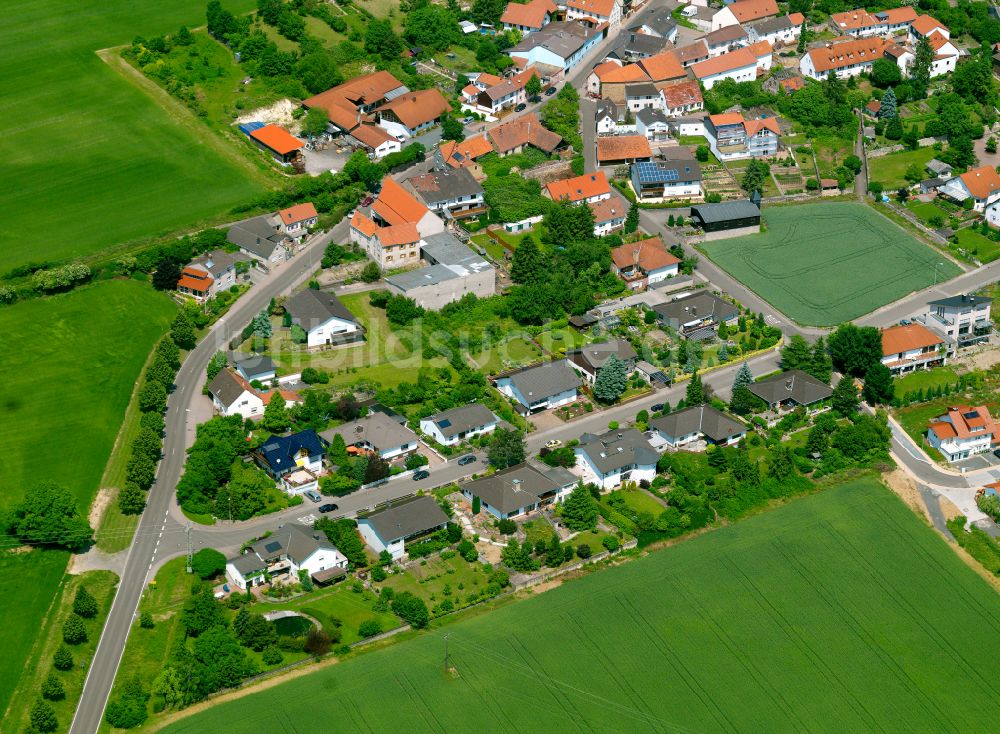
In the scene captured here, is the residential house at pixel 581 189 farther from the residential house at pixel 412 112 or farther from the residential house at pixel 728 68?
the residential house at pixel 728 68

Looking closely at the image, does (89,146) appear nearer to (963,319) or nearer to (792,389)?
(792,389)

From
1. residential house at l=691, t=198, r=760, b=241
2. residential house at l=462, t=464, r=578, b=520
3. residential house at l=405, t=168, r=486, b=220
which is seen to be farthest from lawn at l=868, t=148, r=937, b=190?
residential house at l=462, t=464, r=578, b=520

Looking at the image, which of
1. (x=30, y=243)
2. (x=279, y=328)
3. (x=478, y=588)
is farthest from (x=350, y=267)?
(x=478, y=588)

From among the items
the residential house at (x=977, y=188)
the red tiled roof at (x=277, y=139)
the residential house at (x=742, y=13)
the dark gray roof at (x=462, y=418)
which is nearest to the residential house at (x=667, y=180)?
the residential house at (x=977, y=188)

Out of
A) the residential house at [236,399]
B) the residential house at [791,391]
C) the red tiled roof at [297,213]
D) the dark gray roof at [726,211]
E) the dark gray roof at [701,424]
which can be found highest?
the red tiled roof at [297,213]

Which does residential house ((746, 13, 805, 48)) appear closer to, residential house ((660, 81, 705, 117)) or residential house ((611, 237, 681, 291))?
residential house ((660, 81, 705, 117))

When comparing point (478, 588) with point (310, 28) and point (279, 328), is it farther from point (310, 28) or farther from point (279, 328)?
point (310, 28)
